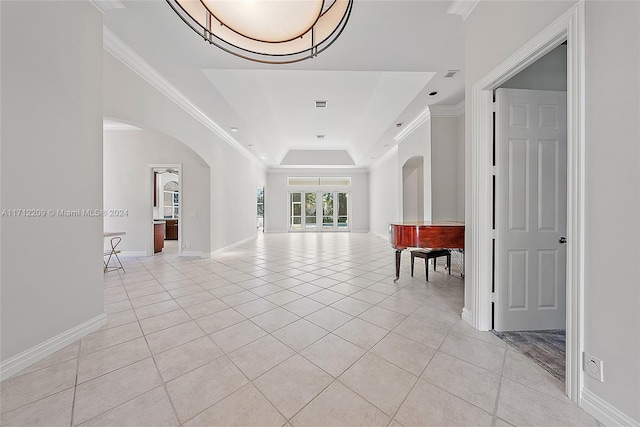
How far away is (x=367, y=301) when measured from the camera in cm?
301

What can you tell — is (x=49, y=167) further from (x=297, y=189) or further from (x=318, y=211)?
(x=318, y=211)

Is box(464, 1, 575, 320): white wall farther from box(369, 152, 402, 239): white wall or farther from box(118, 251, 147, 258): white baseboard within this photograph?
box(118, 251, 147, 258): white baseboard

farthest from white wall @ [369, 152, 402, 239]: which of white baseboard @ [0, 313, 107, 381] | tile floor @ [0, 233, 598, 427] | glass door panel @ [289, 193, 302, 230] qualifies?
white baseboard @ [0, 313, 107, 381]

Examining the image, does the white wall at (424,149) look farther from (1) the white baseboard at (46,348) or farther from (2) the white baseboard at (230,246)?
(1) the white baseboard at (46,348)

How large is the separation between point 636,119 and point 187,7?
92.8 inches

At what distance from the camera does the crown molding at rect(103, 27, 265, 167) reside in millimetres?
2773

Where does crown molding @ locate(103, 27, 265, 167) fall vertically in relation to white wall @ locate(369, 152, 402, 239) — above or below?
above

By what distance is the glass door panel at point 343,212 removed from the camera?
39.7 feet

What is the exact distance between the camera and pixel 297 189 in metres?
11.9

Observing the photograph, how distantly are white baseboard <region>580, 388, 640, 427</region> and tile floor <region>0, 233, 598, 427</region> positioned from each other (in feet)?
0.19

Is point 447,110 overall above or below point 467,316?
above

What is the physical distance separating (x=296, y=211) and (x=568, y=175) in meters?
11.0

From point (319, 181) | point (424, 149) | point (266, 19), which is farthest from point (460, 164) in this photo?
point (319, 181)

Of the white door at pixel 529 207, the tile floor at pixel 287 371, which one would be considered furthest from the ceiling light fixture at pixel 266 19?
the tile floor at pixel 287 371
